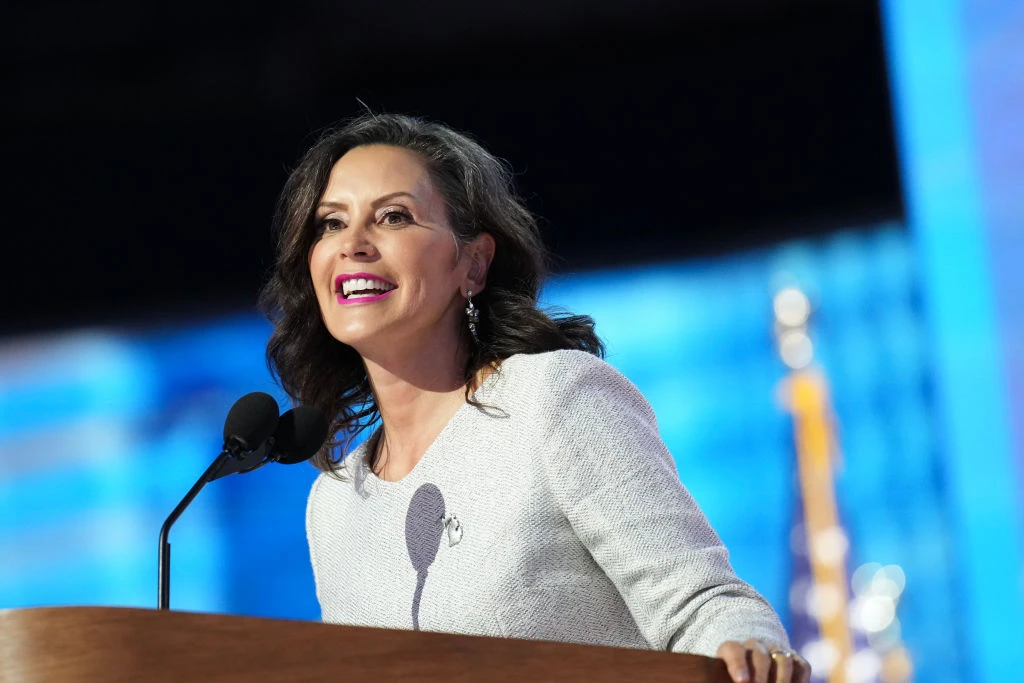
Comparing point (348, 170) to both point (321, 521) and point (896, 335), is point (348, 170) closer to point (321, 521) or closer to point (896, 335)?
point (321, 521)

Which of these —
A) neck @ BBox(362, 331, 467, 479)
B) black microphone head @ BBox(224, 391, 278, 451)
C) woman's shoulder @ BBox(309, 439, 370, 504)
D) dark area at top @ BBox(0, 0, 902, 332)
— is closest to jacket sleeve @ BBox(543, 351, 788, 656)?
neck @ BBox(362, 331, 467, 479)

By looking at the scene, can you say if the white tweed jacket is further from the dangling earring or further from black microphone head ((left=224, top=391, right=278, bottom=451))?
black microphone head ((left=224, top=391, right=278, bottom=451))

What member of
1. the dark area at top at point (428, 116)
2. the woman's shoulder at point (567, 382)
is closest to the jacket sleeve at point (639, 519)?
the woman's shoulder at point (567, 382)

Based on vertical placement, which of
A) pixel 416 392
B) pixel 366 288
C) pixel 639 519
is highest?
pixel 366 288

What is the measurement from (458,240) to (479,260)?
0.23 feet

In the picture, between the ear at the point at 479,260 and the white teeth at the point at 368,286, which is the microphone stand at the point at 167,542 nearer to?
the white teeth at the point at 368,286

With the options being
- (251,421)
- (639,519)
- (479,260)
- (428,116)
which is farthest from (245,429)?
(428,116)

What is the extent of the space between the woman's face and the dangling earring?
0.05 ft

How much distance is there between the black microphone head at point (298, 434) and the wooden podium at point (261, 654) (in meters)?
0.54

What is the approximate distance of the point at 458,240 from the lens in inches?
79.6

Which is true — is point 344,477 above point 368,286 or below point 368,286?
below

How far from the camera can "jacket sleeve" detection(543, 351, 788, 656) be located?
146cm

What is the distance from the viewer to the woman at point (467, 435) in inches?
61.2

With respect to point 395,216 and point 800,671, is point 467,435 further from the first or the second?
point 800,671
